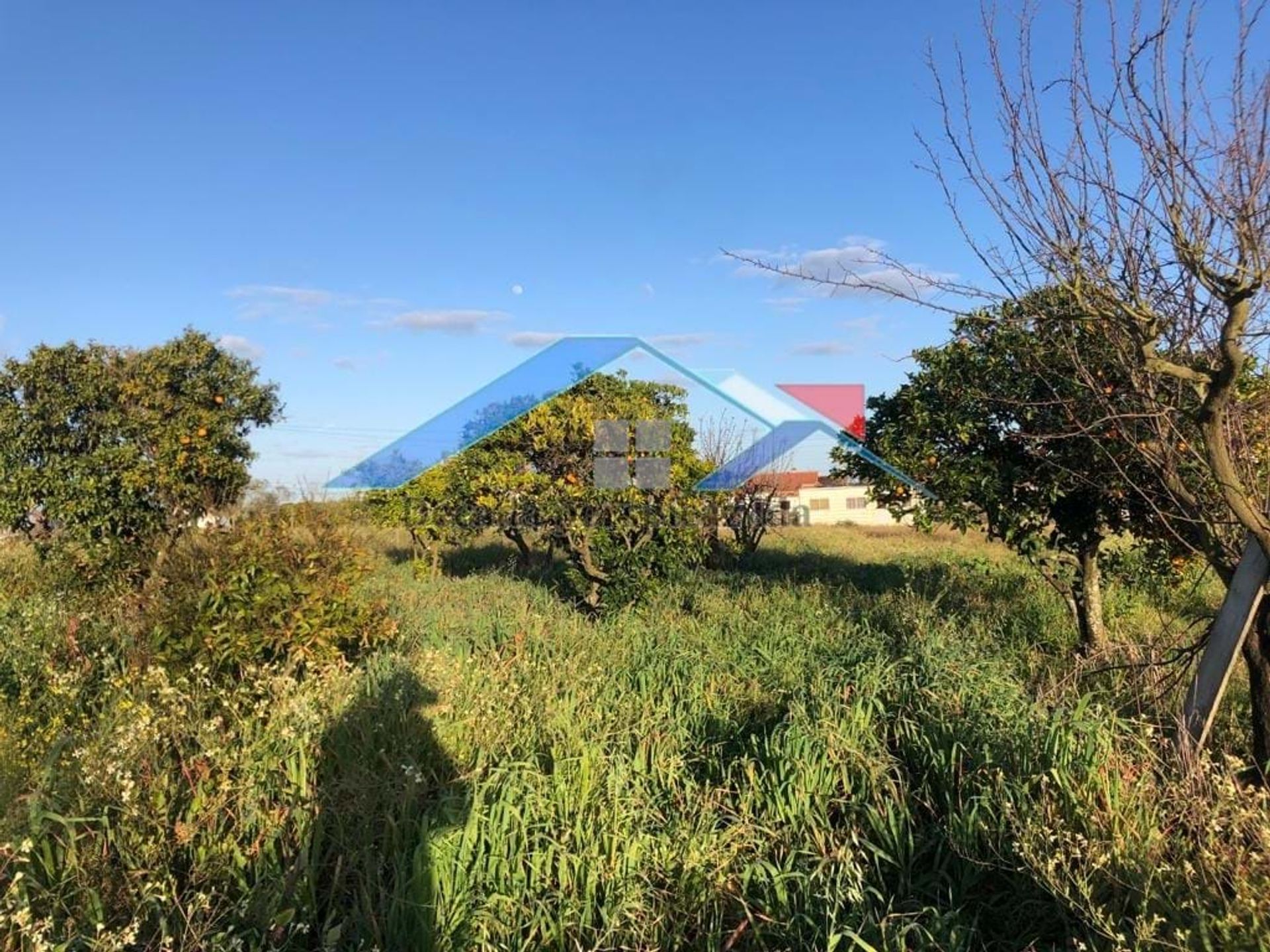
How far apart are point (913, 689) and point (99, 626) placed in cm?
581

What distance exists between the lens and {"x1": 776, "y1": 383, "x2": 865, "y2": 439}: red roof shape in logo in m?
8.83

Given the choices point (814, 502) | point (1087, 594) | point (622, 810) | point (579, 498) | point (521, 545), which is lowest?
point (622, 810)

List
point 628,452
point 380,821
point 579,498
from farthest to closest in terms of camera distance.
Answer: point 628,452
point 579,498
point 380,821

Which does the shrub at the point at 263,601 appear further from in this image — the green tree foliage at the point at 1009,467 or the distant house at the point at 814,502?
the distant house at the point at 814,502

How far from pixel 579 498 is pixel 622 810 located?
485 cm

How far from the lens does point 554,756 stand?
3.49 meters

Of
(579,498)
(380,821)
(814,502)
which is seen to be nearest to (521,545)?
(579,498)

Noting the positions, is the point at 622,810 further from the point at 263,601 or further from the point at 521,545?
the point at 521,545

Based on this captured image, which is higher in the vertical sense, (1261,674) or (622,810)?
(1261,674)

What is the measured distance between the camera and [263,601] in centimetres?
491

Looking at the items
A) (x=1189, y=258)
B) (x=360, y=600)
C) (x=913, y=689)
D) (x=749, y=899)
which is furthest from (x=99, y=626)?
(x=1189, y=258)

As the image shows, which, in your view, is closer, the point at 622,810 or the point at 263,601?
the point at 622,810

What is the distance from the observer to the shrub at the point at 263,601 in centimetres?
479

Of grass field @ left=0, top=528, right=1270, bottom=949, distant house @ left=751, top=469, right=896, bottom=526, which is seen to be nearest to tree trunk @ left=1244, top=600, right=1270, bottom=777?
grass field @ left=0, top=528, right=1270, bottom=949
